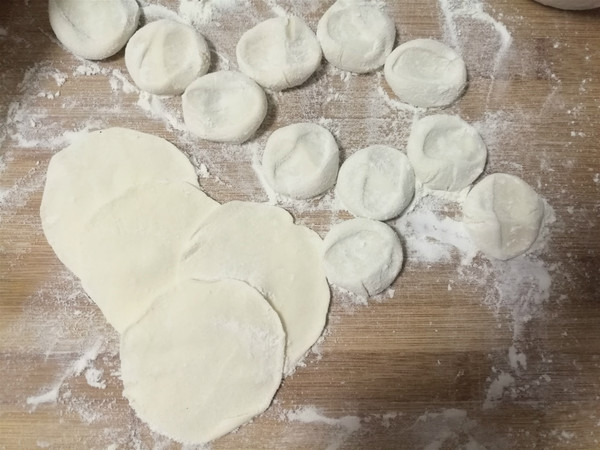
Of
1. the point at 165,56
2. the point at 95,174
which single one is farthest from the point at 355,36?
the point at 95,174

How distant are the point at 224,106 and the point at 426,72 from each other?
1.43ft

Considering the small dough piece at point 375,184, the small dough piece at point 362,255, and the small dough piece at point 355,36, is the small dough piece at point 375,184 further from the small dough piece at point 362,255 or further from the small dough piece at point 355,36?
the small dough piece at point 355,36

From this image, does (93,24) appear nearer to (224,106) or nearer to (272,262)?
(224,106)

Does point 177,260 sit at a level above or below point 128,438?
above

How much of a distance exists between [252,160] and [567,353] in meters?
0.77

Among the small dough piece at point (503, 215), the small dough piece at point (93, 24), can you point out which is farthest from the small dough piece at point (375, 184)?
the small dough piece at point (93, 24)

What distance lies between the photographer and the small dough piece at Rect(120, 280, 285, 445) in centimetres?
109

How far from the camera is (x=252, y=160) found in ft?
3.96

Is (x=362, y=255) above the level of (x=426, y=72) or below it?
below

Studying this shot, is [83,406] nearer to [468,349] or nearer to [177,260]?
[177,260]

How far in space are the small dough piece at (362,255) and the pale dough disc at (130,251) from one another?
0.29 metres

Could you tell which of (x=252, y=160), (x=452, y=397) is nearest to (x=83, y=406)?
(x=252, y=160)

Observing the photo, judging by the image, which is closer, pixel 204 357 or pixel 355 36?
pixel 204 357

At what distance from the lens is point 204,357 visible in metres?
1.09
